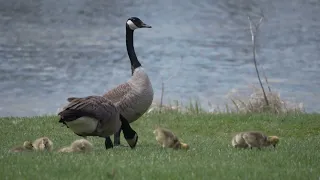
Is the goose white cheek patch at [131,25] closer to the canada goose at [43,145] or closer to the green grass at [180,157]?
the green grass at [180,157]

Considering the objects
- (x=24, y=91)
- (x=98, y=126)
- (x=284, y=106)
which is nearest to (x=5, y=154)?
(x=98, y=126)

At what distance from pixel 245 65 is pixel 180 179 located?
684 inches

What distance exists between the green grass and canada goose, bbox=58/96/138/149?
1.00ft

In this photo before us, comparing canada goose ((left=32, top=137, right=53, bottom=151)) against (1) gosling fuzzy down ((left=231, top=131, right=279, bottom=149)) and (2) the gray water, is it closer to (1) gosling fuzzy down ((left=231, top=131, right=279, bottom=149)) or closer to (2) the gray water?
(1) gosling fuzzy down ((left=231, top=131, right=279, bottom=149))

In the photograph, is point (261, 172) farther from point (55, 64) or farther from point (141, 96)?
point (55, 64)

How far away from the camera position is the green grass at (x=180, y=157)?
803 centimetres

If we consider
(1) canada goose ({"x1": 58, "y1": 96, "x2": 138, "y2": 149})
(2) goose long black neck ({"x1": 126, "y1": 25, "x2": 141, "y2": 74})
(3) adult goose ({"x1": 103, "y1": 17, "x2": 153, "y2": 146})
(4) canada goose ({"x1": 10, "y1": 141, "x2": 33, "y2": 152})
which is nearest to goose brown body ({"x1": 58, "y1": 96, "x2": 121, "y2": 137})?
(1) canada goose ({"x1": 58, "y1": 96, "x2": 138, "y2": 149})

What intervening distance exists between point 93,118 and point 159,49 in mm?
18258

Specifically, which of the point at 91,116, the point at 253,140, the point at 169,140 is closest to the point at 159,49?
the point at 169,140

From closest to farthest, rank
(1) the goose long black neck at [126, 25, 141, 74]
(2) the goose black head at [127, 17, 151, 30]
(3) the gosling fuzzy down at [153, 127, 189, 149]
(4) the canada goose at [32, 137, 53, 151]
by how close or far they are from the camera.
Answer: (4) the canada goose at [32, 137, 53, 151] < (3) the gosling fuzzy down at [153, 127, 189, 149] < (1) the goose long black neck at [126, 25, 141, 74] < (2) the goose black head at [127, 17, 151, 30]

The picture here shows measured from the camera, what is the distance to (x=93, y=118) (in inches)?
397

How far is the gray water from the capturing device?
20.6 m

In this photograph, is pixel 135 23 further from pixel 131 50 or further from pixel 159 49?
pixel 159 49

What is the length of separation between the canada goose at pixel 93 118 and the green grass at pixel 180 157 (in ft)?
1.00
